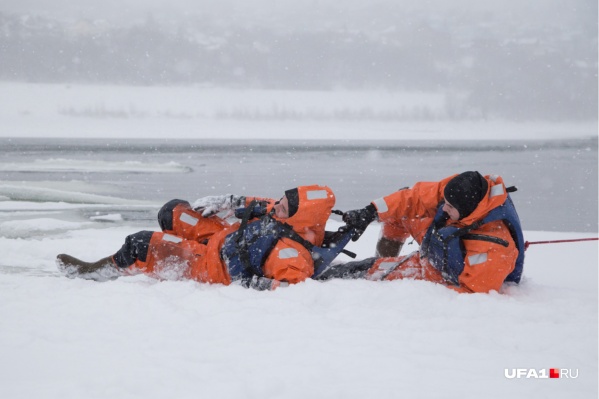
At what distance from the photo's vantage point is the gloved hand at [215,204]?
3.39 metres

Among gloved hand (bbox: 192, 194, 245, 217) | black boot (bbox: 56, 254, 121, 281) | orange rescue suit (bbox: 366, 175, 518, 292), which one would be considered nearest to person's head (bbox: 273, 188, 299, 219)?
gloved hand (bbox: 192, 194, 245, 217)

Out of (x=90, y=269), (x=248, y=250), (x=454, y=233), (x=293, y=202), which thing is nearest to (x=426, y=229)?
(x=454, y=233)

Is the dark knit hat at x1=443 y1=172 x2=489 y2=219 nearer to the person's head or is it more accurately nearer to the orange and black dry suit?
the orange and black dry suit

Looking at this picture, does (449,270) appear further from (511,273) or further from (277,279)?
(277,279)

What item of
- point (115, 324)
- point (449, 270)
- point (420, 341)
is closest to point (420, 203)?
point (449, 270)

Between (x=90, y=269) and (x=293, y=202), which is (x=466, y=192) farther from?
(x=90, y=269)

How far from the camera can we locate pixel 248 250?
10.2 feet

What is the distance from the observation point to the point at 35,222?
18.4 feet

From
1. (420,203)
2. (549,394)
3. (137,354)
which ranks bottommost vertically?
(549,394)

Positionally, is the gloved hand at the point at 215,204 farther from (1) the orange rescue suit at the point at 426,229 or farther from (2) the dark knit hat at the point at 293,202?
(1) the orange rescue suit at the point at 426,229

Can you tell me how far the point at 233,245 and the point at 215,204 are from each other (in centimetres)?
36

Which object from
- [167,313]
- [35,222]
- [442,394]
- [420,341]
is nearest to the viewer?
[442,394]

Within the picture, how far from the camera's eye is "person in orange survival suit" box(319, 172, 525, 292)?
9.80 ft

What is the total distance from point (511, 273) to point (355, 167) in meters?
16.6
